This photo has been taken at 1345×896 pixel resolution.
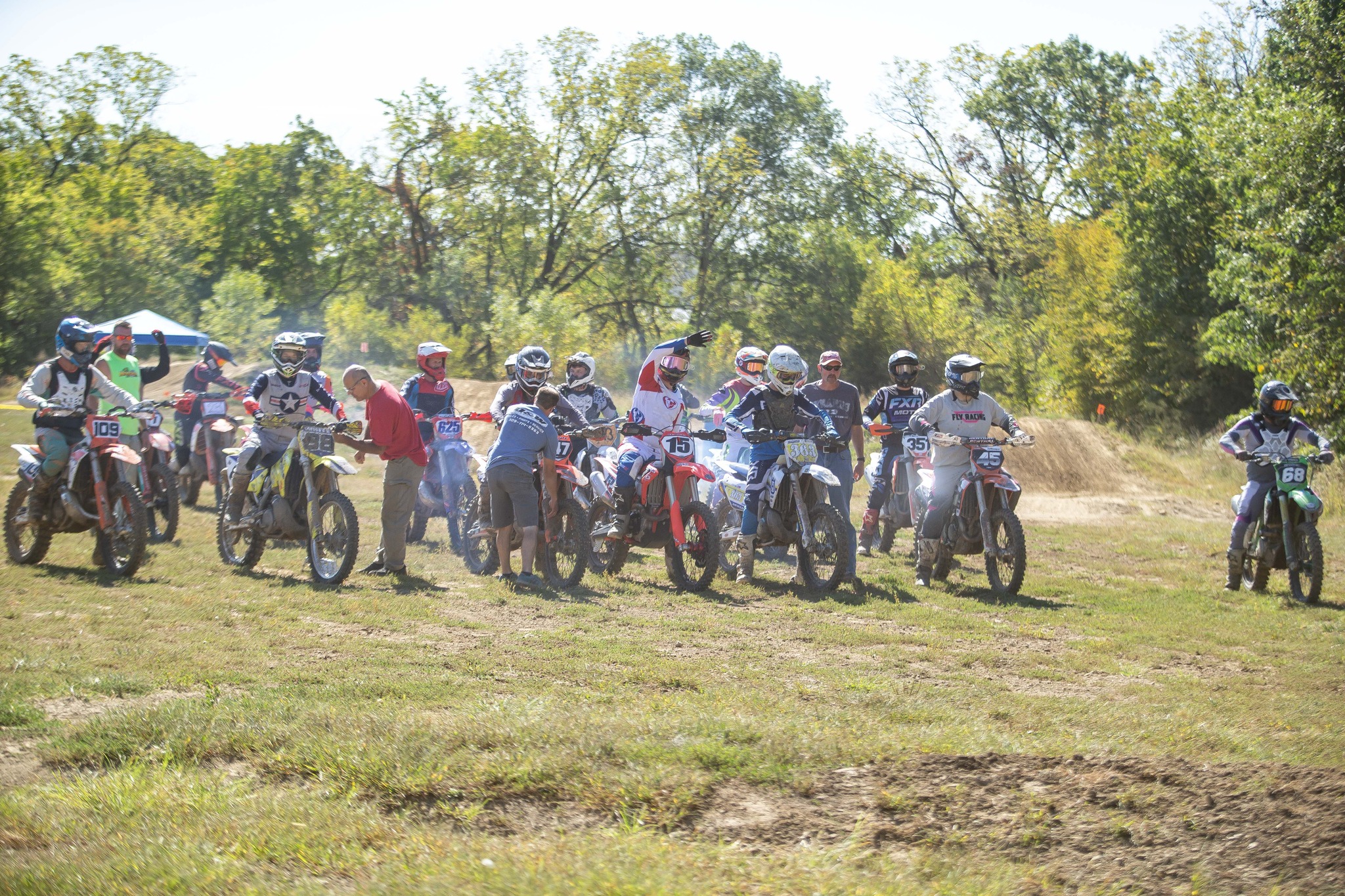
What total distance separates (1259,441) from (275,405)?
30.5 feet

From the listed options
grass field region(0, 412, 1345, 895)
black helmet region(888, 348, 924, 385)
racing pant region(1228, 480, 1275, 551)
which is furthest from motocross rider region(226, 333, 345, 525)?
racing pant region(1228, 480, 1275, 551)

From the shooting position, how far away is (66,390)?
10.8 metres

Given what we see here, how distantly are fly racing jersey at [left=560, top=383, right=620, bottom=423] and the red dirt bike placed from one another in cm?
235

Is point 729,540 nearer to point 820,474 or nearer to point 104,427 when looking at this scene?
point 820,474

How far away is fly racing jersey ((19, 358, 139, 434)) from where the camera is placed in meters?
10.7

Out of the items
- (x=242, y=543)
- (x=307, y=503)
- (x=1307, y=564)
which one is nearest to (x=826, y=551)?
(x=1307, y=564)

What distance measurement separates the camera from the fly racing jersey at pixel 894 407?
1353 cm

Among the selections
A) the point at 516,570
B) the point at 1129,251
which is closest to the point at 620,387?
the point at 1129,251

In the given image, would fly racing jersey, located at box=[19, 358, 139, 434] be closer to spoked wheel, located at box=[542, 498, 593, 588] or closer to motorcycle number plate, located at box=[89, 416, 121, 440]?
motorcycle number plate, located at box=[89, 416, 121, 440]

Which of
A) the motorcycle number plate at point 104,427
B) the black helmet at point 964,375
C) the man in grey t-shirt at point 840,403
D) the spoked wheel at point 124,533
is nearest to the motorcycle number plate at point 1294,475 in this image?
the black helmet at point 964,375

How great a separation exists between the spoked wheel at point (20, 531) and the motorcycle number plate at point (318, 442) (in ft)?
8.03

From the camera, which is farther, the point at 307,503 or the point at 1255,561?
the point at 1255,561

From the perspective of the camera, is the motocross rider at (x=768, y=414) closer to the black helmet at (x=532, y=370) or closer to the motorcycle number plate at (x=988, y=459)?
the motorcycle number plate at (x=988, y=459)

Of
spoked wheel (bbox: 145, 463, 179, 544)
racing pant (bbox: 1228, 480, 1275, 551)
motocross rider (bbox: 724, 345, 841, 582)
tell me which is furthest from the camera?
spoked wheel (bbox: 145, 463, 179, 544)
